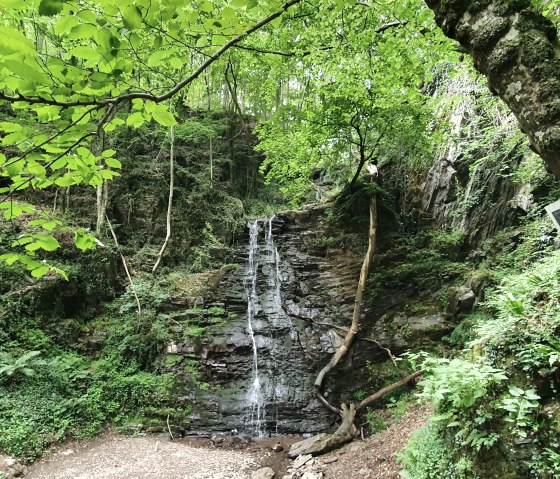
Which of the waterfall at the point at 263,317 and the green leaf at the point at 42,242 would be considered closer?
the green leaf at the point at 42,242

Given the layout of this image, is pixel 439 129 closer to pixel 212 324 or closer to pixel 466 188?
pixel 466 188

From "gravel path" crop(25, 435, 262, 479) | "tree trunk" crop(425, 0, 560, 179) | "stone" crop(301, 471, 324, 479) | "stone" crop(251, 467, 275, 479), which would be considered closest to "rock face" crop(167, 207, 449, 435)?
"gravel path" crop(25, 435, 262, 479)

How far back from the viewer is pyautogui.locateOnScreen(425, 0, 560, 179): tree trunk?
1.26 meters

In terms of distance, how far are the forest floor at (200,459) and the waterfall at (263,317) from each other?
50.4 inches

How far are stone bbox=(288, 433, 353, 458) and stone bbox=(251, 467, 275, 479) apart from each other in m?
0.76

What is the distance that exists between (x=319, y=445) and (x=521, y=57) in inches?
295

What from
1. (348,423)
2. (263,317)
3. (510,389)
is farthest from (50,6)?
(263,317)

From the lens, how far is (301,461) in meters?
6.75

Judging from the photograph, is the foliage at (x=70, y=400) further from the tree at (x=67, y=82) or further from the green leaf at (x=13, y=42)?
the green leaf at (x=13, y=42)

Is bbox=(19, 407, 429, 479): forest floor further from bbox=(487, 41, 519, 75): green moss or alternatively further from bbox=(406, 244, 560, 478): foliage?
bbox=(487, 41, 519, 75): green moss

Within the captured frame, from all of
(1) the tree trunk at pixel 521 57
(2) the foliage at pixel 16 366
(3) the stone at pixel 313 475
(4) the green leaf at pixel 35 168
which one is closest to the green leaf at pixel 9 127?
(4) the green leaf at pixel 35 168

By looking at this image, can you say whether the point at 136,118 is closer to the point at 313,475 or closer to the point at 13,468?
the point at 313,475

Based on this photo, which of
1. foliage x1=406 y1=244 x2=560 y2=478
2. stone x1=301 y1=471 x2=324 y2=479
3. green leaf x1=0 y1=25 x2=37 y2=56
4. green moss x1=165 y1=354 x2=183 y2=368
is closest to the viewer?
green leaf x1=0 y1=25 x2=37 y2=56

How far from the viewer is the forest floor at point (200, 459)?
604 centimetres
